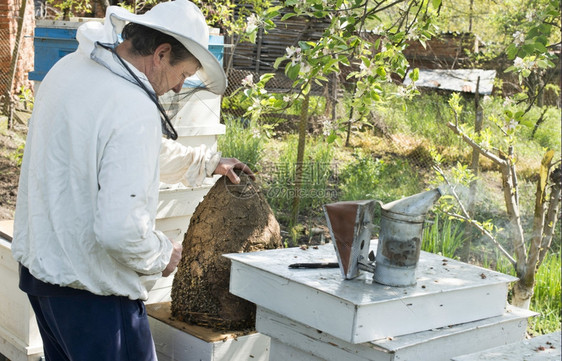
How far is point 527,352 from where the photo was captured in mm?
1794

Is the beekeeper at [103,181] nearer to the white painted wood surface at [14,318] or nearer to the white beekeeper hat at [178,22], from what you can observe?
the white beekeeper hat at [178,22]

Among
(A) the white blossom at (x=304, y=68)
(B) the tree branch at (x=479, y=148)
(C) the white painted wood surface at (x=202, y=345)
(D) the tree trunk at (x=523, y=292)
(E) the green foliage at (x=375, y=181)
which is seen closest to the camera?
(C) the white painted wood surface at (x=202, y=345)

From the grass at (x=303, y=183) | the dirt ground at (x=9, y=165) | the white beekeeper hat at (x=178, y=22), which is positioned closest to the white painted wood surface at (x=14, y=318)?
the white beekeeper hat at (x=178, y=22)

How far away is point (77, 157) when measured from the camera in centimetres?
174

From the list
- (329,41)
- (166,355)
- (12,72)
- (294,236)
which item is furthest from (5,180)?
(329,41)

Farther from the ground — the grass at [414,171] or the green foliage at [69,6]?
the green foliage at [69,6]

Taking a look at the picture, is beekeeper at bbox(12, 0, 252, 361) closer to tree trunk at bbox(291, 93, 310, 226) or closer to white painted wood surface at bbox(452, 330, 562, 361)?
white painted wood surface at bbox(452, 330, 562, 361)

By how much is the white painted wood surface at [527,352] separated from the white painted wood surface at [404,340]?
0.62ft

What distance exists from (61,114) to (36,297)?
1.88 feet

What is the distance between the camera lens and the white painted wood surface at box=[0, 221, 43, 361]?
2.74 metres

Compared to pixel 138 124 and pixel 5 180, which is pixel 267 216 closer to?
pixel 138 124

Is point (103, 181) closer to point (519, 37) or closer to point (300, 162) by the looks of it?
point (519, 37)

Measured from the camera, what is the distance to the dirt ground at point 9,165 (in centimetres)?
463

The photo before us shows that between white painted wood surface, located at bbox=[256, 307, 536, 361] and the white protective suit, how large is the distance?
0.50 metres
